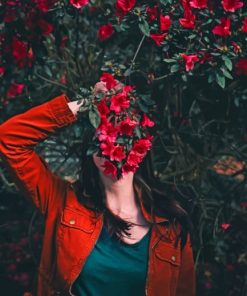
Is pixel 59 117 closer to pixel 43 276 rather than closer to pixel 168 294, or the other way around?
pixel 43 276

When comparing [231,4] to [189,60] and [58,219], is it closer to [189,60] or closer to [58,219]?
[189,60]

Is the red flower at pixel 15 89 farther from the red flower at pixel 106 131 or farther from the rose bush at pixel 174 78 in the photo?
the red flower at pixel 106 131

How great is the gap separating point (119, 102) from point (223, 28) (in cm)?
48

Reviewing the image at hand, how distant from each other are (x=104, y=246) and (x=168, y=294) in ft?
1.18

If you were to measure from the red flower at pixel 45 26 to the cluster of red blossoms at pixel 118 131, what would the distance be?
2.18 feet

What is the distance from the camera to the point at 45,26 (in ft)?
8.81

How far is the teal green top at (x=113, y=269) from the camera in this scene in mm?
2395

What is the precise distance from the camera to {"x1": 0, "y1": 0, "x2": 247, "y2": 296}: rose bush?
2.23m

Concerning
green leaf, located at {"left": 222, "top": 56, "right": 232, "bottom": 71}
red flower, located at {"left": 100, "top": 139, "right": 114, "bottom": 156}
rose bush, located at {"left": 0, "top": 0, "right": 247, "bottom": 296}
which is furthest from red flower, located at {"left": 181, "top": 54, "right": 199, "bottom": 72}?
red flower, located at {"left": 100, "top": 139, "right": 114, "bottom": 156}

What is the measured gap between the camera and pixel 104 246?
243 cm

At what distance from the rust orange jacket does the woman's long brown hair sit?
32 millimetres

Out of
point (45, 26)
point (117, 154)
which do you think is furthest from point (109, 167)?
point (45, 26)

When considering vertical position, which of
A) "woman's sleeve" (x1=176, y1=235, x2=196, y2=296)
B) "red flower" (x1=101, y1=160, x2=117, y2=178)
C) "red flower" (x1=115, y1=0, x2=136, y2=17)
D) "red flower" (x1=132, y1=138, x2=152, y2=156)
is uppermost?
"red flower" (x1=115, y1=0, x2=136, y2=17)

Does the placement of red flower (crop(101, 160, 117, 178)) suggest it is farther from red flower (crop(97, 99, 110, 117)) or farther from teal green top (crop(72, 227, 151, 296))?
teal green top (crop(72, 227, 151, 296))
